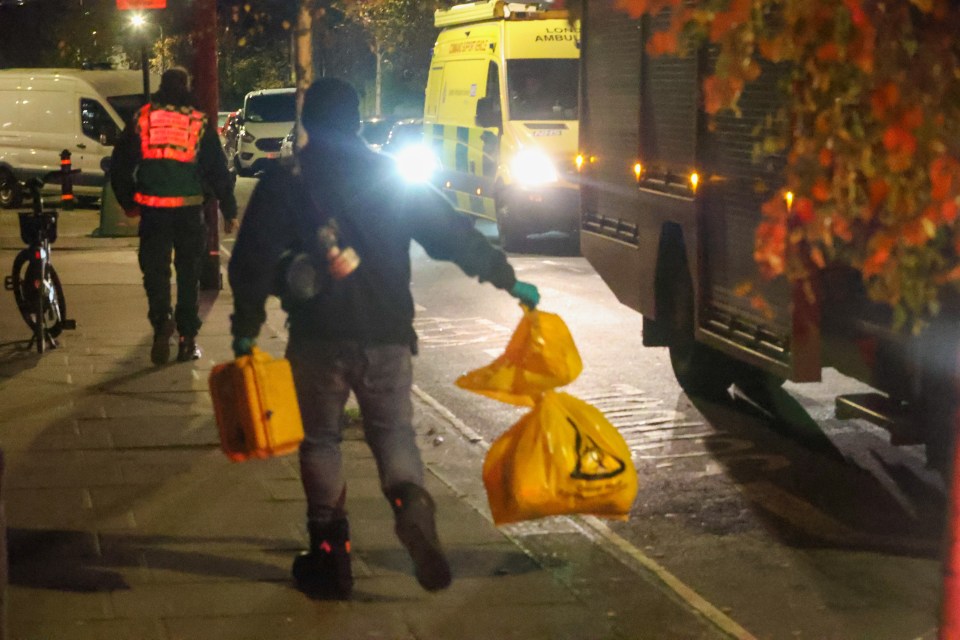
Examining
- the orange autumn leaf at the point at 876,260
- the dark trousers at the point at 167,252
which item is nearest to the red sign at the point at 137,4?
the dark trousers at the point at 167,252

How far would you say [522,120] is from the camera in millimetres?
17406

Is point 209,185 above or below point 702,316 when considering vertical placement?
above

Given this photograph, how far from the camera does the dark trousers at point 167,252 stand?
9531 millimetres

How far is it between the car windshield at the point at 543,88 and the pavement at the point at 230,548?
8913 mm

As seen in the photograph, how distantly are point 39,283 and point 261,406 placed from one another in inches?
232

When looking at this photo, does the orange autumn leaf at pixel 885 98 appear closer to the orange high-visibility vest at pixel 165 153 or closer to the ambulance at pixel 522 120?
the orange high-visibility vest at pixel 165 153

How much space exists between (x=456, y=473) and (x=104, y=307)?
6.27m

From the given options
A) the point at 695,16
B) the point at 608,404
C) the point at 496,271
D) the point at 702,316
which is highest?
the point at 695,16

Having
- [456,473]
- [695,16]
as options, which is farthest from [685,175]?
[695,16]

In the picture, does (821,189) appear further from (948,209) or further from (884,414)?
(884,414)

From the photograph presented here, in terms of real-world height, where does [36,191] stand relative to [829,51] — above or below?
below

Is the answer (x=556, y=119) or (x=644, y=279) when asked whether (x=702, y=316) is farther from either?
(x=556, y=119)

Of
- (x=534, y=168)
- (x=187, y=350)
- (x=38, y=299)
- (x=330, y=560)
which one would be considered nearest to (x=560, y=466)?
(x=330, y=560)

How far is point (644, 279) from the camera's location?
9.35 meters
